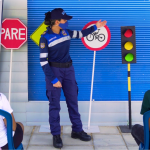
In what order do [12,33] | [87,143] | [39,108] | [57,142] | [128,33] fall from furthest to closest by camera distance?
[39,108], [12,33], [128,33], [87,143], [57,142]

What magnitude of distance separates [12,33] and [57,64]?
1215 mm

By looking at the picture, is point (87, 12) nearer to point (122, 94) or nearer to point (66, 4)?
point (66, 4)

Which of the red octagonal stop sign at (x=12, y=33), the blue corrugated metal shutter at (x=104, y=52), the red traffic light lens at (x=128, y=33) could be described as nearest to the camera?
the red traffic light lens at (x=128, y=33)

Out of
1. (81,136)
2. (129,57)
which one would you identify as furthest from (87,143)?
(129,57)

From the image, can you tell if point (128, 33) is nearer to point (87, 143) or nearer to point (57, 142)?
point (87, 143)

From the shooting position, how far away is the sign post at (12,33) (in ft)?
14.5

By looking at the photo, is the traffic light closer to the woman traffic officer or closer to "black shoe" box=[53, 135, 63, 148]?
the woman traffic officer

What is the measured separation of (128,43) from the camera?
4156 millimetres

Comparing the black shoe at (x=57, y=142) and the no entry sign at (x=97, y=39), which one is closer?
the black shoe at (x=57, y=142)

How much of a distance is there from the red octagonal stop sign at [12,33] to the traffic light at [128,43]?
177 cm

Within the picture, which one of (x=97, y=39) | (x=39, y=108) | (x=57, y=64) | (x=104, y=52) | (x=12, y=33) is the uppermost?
(x=12, y=33)

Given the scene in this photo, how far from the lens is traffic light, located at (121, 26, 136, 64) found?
13.6 ft

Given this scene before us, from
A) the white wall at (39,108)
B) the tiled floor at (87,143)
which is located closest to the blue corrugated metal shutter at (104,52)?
the white wall at (39,108)

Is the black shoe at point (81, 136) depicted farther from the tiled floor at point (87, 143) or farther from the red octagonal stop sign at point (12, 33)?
the red octagonal stop sign at point (12, 33)
